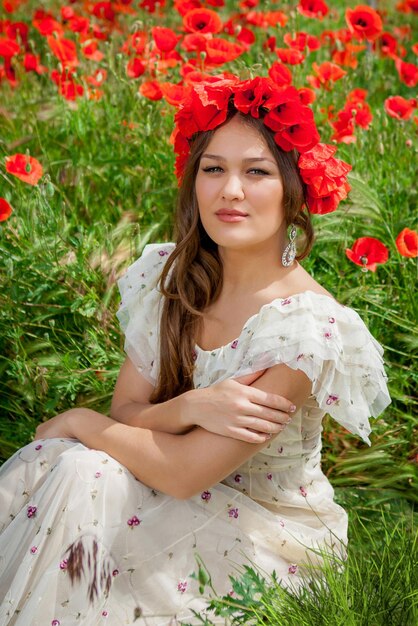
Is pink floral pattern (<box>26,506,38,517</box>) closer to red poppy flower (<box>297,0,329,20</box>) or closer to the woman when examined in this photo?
the woman

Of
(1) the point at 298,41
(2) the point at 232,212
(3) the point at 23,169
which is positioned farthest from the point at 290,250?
(1) the point at 298,41

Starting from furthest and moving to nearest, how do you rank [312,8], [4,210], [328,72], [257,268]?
[312,8] → [328,72] → [4,210] → [257,268]

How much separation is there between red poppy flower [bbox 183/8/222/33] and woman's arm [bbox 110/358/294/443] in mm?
1625

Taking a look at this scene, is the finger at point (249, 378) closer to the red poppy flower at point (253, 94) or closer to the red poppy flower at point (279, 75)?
the red poppy flower at point (253, 94)

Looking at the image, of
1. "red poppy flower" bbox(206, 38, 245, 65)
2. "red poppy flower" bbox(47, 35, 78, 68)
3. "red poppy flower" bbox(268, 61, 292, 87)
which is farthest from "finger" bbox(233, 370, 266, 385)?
"red poppy flower" bbox(47, 35, 78, 68)

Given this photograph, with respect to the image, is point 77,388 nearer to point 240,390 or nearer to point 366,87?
point 240,390

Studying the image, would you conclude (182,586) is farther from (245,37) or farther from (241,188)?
(245,37)

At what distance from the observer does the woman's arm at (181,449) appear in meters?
2.28

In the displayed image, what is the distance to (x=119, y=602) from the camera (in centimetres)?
227

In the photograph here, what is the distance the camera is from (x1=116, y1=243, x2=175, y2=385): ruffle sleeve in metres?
2.64

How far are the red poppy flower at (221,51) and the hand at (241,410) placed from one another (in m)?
1.41

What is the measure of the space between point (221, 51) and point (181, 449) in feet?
5.13

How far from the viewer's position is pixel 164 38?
3.55 meters

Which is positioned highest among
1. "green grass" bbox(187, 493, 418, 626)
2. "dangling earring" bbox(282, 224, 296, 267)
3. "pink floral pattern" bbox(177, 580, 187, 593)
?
"dangling earring" bbox(282, 224, 296, 267)
